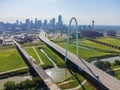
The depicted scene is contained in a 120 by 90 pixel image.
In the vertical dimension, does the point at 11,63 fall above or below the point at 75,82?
above

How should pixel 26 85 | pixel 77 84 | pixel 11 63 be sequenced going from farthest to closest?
pixel 11 63 < pixel 77 84 < pixel 26 85

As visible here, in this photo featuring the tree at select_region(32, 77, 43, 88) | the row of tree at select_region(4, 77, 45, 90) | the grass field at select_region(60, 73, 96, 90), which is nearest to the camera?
the row of tree at select_region(4, 77, 45, 90)

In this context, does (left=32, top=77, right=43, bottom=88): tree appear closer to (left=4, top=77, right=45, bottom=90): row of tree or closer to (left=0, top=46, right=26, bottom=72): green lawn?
(left=4, top=77, right=45, bottom=90): row of tree

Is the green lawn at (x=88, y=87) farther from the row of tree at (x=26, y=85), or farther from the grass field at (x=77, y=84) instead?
the row of tree at (x=26, y=85)

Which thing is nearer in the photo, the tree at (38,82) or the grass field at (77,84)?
the tree at (38,82)

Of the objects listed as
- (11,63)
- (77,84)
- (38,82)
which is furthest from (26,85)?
(11,63)

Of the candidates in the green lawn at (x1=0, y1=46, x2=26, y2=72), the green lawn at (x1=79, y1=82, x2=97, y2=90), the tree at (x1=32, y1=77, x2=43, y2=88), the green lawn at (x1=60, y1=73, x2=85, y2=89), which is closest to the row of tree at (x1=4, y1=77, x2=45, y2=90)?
the tree at (x1=32, y1=77, x2=43, y2=88)

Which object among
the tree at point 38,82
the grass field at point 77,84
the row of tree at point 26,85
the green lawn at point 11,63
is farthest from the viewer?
the green lawn at point 11,63

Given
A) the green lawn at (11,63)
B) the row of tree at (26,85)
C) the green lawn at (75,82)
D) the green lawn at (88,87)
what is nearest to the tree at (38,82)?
the row of tree at (26,85)

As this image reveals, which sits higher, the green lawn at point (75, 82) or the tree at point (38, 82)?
the tree at point (38, 82)

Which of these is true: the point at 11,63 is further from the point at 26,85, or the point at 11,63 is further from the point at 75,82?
the point at 75,82
